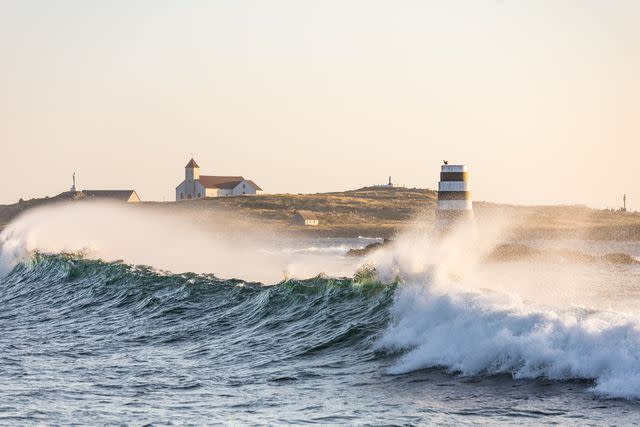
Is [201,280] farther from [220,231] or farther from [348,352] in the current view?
[220,231]

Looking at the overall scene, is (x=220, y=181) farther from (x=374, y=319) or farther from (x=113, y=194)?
(x=374, y=319)

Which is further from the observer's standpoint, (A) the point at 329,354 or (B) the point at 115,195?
(B) the point at 115,195

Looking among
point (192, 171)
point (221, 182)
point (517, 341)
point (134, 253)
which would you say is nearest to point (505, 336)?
point (517, 341)

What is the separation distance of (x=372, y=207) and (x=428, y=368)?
4291 inches

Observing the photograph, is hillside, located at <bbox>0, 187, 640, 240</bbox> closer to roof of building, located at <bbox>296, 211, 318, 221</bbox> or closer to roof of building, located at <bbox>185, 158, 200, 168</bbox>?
roof of building, located at <bbox>296, 211, 318, 221</bbox>

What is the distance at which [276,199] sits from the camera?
407ft

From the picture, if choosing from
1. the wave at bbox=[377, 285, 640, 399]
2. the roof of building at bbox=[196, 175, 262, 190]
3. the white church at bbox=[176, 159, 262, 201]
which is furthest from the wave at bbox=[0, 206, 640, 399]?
the roof of building at bbox=[196, 175, 262, 190]

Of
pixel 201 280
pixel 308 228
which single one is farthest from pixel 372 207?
pixel 201 280

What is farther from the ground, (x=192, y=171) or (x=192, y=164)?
(x=192, y=164)

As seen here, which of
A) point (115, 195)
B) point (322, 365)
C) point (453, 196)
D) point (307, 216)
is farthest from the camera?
point (115, 195)

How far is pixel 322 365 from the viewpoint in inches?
486

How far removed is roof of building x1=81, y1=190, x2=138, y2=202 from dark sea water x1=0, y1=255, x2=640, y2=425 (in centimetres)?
11956

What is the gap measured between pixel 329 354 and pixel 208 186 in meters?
130

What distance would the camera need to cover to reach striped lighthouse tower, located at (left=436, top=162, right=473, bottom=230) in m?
26.1
